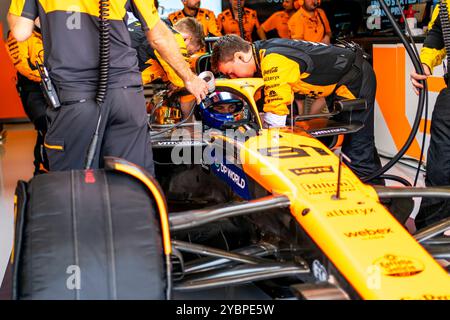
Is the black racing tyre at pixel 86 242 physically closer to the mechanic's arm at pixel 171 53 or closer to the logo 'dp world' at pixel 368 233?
the logo 'dp world' at pixel 368 233

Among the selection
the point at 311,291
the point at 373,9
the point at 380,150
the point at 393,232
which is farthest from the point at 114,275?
the point at 373,9

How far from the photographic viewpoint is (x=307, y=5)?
8609 mm

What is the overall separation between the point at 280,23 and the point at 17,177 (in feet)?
16.5

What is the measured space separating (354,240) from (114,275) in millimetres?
720

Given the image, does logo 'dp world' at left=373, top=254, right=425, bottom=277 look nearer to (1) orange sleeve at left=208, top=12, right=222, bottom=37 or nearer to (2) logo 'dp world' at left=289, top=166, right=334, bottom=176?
(2) logo 'dp world' at left=289, top=166, right=334, bottom=176

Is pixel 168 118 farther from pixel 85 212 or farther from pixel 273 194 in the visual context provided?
pixel 85 212

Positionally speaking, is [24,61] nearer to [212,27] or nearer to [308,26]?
[212,27]

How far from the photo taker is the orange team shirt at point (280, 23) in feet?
30.9

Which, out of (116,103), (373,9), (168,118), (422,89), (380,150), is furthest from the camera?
(373,9)

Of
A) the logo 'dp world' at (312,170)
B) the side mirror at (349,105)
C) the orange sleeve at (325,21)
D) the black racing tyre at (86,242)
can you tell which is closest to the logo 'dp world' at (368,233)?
the logo 'dp world' at (312,170)

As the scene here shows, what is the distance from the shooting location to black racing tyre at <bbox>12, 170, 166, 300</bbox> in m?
1.75

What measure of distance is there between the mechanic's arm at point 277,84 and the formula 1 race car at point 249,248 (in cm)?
79

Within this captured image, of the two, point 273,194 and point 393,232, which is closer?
point 393,232
